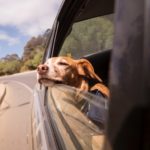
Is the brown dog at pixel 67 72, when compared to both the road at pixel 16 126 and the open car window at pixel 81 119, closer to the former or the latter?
the open car window at pixel 81 119

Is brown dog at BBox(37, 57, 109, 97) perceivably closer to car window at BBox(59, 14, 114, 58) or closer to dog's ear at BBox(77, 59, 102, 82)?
dog's ear at BBox(77, 59, 102, 82)

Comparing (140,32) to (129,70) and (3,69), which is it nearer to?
(129,70)

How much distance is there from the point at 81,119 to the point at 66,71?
120cm

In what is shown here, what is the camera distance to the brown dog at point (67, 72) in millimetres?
2678

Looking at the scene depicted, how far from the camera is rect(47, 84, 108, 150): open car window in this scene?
4.03 ft

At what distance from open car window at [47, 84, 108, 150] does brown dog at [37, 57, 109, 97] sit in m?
0.15

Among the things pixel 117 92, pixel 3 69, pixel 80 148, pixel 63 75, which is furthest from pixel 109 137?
pixel 3 69

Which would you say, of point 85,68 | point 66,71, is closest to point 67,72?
point 66,71

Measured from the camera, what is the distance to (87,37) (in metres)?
3.15

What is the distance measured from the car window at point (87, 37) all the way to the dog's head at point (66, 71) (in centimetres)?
21

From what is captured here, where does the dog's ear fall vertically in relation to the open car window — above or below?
above

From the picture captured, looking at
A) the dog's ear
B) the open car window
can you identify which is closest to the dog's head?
the dog's ear

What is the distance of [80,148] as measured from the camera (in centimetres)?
143

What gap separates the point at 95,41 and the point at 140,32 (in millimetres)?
2393
